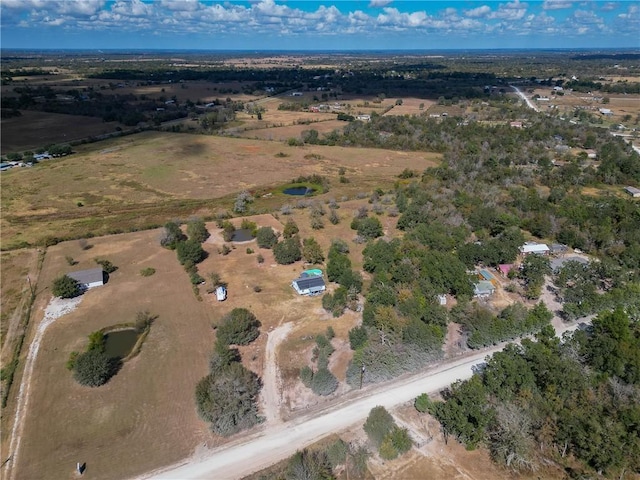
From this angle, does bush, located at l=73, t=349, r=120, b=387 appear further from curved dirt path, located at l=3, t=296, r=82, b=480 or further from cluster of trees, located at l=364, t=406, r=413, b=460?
cluster of trees, located at l=364, t=406, r=413, b=460

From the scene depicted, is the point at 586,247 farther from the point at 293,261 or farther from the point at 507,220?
the point at 293,261

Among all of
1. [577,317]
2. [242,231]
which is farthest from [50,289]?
[577,317]

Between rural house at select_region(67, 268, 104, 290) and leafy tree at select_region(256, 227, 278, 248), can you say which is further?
leafy tree at select_region(256, 227, 278, 248)

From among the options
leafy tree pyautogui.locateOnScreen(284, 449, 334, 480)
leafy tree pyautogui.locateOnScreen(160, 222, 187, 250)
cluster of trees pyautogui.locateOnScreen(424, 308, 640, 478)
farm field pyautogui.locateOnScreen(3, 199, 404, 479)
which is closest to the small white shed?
farm field pyautogui.locateOnScreen(3, 199, 404, 479)

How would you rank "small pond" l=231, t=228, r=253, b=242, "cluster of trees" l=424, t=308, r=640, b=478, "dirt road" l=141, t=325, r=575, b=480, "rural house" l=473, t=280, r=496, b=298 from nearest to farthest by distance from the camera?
"cluster of trees" l=424, t=308, r=640, b=478, "dirt road" l=141, t=325, r=575, b=480, "rural house" l=473, t=280, r=496, b=298, "small pond" l=231, t=228, r=253, b=242

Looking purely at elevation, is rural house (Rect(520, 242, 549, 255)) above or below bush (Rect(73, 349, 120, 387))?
below

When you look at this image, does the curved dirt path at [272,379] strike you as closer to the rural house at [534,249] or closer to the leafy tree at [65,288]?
the leafy tree at [65,288]
